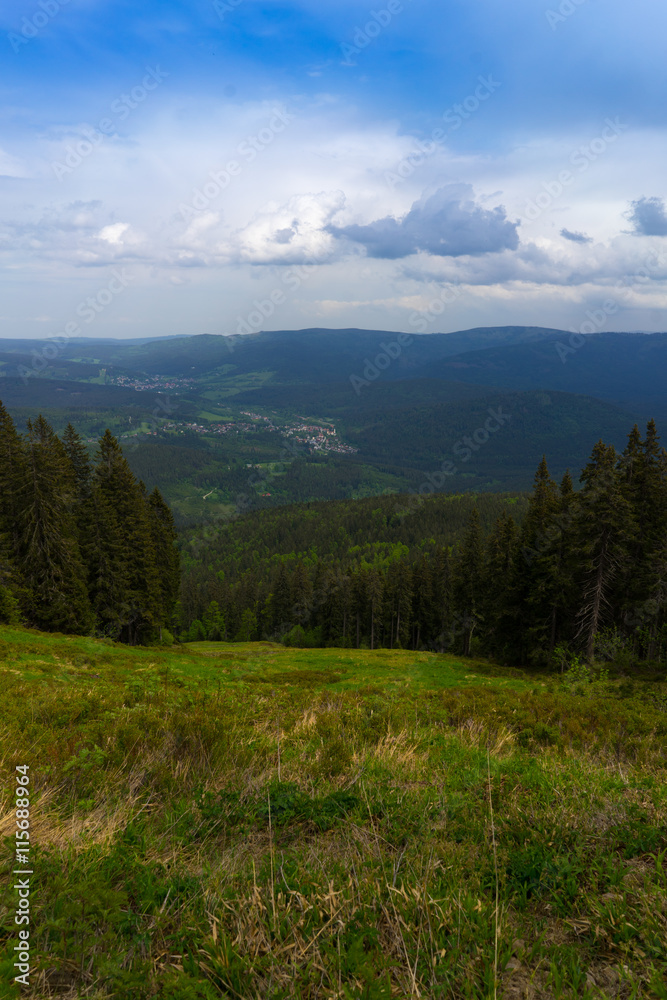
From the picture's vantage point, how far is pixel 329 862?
375cm

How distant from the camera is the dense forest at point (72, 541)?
97.5 feet

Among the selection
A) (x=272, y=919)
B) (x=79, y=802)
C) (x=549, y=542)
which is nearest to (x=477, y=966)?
(x=272, y=919)

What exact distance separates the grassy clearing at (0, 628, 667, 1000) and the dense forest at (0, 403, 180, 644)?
2681 cm

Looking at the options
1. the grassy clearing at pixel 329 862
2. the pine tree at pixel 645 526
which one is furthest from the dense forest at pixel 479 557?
the grassy clearing at pixel 329 862

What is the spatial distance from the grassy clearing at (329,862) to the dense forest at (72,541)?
1055 inches

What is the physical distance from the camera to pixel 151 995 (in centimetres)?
255

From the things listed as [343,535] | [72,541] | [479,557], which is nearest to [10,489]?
[72,541]

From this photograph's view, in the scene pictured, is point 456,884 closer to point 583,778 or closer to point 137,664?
point 583,778

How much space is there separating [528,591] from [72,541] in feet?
115

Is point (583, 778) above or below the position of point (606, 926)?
below

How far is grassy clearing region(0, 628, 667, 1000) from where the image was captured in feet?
8.84

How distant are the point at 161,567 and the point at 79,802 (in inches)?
1712

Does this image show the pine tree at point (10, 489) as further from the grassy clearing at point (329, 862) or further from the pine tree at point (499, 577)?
the pine tree at point (499, 577)

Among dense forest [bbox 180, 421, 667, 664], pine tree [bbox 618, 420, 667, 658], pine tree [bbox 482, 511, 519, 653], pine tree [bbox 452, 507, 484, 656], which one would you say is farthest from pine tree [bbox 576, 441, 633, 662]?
pine tree [bbox 452, 507, 484, 656]
